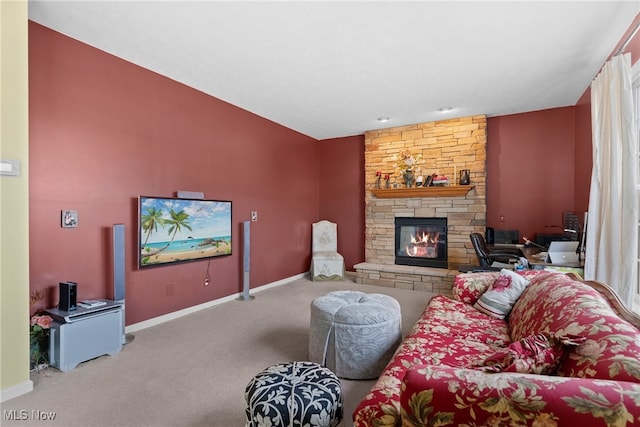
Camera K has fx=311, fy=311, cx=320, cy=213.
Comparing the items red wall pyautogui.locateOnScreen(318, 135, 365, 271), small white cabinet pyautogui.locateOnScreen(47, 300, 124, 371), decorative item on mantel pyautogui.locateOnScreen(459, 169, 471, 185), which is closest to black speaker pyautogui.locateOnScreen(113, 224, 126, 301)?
small white cabinet pyautogui.locateOnScreen(47, 300, 124, 371)

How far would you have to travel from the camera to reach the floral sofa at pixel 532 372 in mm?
799

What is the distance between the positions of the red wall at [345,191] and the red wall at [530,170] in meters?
2.33

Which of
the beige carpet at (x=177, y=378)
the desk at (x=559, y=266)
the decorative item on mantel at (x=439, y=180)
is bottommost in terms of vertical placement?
the beige carpet at (x=177, y=378)

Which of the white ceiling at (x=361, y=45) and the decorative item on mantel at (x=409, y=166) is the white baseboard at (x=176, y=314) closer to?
the white ceiling at (x=361, y=45)

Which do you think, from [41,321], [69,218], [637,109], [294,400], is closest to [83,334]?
[41,321]

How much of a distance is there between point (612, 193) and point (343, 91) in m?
2.96

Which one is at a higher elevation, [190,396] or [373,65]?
[373,65]

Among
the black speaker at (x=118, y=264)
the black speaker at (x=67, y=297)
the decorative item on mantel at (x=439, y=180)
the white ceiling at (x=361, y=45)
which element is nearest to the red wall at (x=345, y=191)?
the decorative item on mantel at (x=439, y=180)

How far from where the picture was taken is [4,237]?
2074mm

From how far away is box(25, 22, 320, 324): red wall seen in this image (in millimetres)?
2668

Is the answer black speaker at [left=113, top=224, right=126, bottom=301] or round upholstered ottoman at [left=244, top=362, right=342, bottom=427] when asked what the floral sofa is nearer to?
round upholstered ottoman at [left=244, top=362, right=342, bottom=427]

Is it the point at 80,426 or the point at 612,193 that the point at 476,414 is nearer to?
the point at 80,426

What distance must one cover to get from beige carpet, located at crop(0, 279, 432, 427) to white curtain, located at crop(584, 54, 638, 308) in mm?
1858

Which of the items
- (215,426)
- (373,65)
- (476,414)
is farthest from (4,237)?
(373,65)
